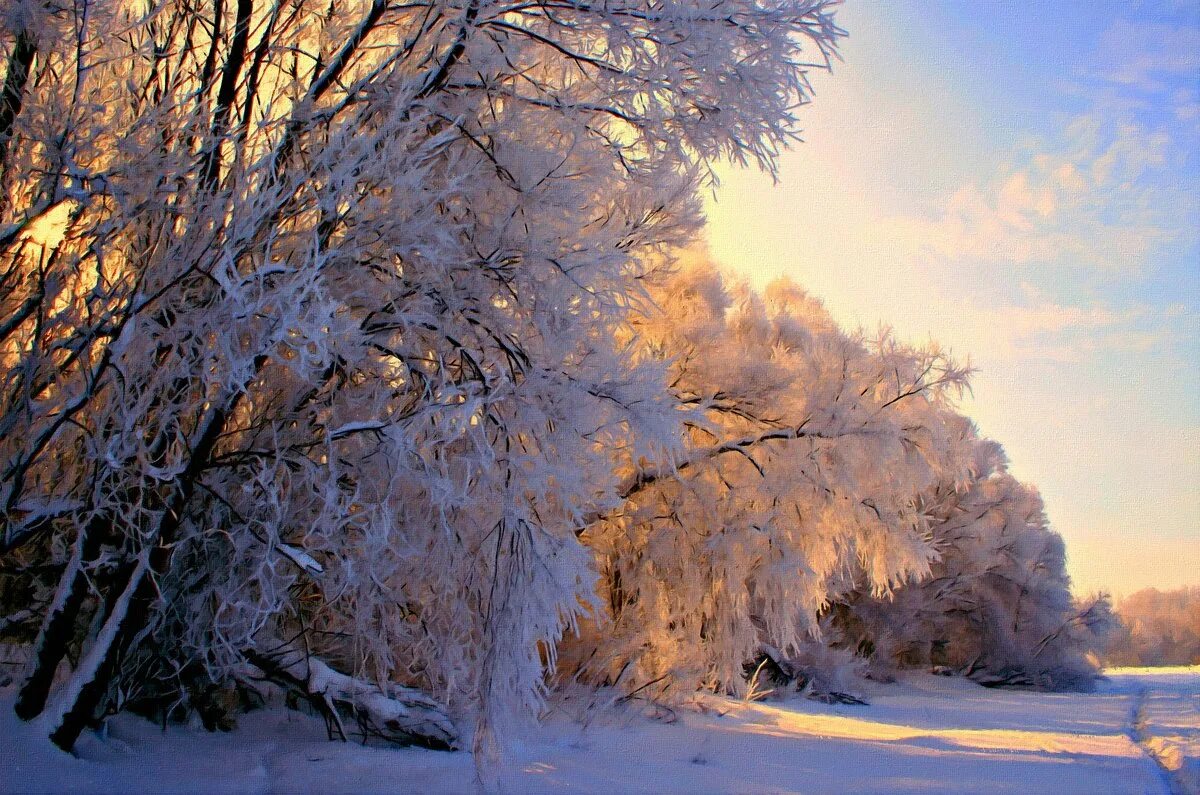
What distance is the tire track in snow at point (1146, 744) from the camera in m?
5.70

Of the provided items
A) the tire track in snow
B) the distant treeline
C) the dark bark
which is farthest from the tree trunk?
the distant treeline

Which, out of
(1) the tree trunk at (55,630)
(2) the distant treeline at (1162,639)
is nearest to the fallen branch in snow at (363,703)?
(1) the tree trunk at (55,630)

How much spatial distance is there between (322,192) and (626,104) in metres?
1.91

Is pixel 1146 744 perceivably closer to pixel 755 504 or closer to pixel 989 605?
pixel 755 504

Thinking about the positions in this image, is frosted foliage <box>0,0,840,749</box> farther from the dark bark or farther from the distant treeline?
the distant treeline

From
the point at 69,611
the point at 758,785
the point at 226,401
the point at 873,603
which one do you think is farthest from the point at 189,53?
the point at 873,603

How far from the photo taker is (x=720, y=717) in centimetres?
837

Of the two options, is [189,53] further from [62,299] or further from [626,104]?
[626,104]

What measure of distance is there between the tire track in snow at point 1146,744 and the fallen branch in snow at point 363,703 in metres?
4.70

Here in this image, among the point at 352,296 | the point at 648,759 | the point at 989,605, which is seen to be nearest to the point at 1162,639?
the point at 989,605

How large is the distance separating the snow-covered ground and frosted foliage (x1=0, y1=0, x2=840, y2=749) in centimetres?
51

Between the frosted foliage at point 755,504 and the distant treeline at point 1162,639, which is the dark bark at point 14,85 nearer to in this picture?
the frosted foliage at point 755,504

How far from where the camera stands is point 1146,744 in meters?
7.91

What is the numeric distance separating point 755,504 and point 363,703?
4459 millimetres
